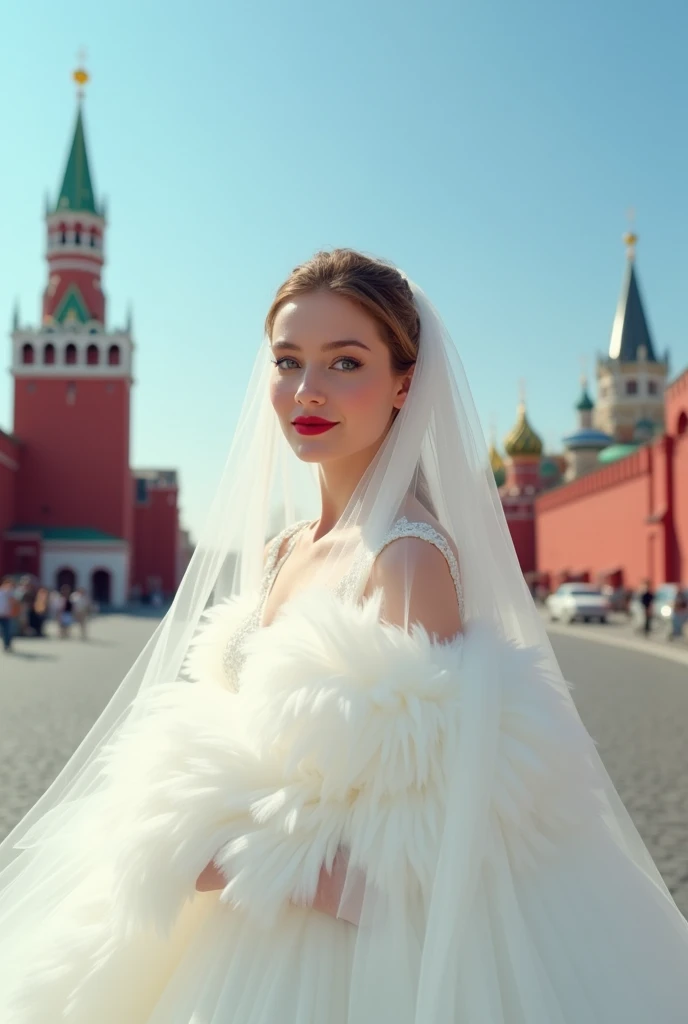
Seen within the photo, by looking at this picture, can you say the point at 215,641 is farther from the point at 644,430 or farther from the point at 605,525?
the point at 644,430

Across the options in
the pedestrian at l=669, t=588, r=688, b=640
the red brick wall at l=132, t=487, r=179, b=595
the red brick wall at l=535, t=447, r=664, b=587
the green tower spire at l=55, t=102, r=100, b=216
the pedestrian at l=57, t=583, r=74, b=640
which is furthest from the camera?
the red brick wall at l=132, t=487, r=179, b=595

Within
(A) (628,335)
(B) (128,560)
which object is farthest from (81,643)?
(A) (628,335)

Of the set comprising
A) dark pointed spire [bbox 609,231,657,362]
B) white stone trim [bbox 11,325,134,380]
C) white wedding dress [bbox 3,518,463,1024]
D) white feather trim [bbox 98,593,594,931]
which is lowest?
white wedding dress [bbox 3,518,463,1024]

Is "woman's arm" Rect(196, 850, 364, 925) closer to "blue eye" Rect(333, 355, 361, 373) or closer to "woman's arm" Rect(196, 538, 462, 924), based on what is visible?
"woman's arm" Rect(196, 538, 462, 924)

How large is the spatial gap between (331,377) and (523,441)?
2392 inches

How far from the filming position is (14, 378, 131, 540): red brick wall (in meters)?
47.8

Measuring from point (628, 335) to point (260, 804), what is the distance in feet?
212

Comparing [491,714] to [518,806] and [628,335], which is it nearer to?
[518,806]

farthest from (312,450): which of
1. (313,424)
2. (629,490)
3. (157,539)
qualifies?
(157,539)

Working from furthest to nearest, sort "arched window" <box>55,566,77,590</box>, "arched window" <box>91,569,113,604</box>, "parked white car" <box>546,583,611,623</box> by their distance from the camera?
"arched window" <box>91,569,113,604</box>
"arched window" <box>55,566,77,590</box>
"parked white car" <box>546,583,611,623</box>

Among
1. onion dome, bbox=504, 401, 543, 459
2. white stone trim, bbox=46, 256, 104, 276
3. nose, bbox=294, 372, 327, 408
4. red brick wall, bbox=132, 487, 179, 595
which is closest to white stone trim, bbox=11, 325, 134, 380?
white stone trim, bbox=46, 256, 104, 276

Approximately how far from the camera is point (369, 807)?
5.14 ft

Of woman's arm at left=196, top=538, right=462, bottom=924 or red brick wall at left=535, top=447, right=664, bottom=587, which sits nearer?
woman's arm at left=196, top=538, right=462, bottom=924

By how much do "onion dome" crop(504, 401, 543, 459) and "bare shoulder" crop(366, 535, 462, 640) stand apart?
60.4 meters
